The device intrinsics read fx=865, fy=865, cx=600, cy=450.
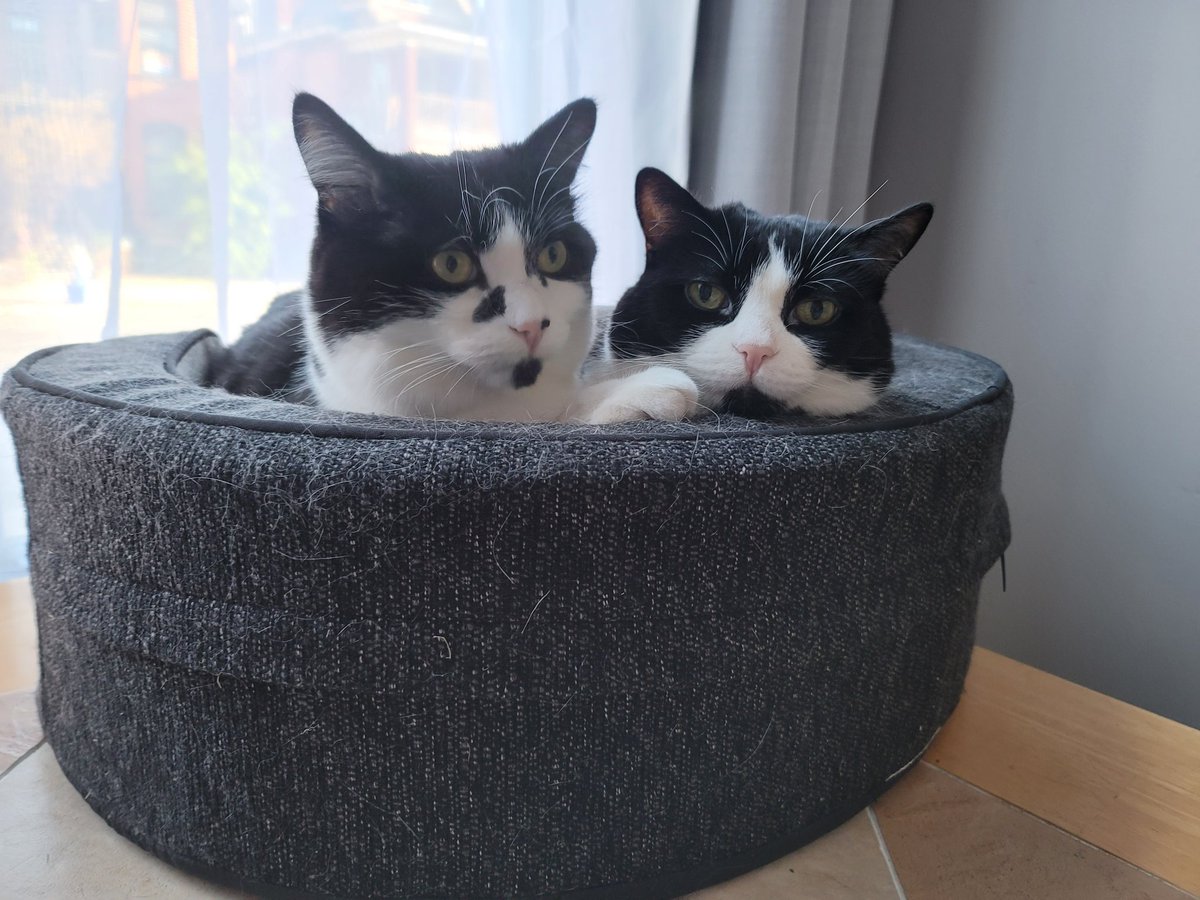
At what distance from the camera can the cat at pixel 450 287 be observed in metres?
0.76

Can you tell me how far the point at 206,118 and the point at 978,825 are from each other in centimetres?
121

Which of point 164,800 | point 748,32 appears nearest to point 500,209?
point 164,800

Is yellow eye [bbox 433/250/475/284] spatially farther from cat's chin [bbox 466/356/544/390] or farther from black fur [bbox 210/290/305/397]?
black fur [bbox 210/290/305/397]

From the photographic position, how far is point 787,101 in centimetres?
144

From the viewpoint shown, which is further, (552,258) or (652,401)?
(552,258)

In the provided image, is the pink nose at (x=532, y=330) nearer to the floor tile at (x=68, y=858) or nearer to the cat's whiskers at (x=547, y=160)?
the cat's whiskers at (x=547, y=160)

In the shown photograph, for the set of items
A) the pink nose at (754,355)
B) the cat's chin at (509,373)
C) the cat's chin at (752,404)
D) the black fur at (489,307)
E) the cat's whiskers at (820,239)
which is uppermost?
the cat's whiskers at (820,239)

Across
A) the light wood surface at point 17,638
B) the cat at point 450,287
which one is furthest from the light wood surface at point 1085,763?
the light wood surface at point 17,638

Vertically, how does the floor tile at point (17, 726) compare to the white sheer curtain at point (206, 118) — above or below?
below

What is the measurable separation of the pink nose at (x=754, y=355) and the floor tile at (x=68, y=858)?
0.61 meters

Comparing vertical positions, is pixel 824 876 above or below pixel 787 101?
below

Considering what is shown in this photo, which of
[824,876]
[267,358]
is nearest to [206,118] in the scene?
[267,358]

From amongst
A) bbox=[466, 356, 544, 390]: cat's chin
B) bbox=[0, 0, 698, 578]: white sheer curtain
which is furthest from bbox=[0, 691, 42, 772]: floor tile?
bbox=[466, 356, 544, 390]: cat's chin

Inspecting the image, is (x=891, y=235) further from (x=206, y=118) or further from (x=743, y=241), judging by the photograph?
(x=206, y=118)
